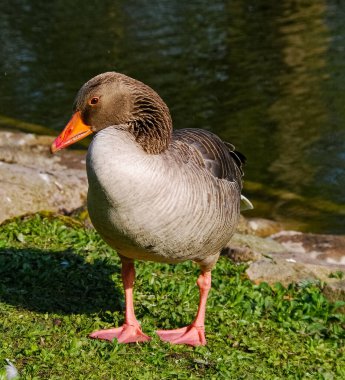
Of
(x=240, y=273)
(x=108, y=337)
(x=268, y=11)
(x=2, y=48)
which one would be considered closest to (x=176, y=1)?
(x=268, y=11)

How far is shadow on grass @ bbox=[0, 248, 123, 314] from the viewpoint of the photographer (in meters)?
6.06

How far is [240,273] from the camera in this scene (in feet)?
23.5

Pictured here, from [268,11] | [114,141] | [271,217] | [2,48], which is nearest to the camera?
[114,141]

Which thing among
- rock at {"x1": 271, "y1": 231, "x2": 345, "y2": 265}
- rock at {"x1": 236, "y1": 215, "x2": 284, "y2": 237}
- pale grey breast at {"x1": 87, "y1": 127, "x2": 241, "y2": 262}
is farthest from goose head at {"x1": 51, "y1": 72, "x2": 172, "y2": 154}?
rock at {"x1": 236, "y1": 215, "x2": 284, "y2": 237}

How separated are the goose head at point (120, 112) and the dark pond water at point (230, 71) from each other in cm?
548

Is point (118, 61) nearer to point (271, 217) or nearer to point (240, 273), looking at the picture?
point (271, 217)

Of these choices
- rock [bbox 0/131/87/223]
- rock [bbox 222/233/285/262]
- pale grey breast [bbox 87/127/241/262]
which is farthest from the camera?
rock [bbox 0/131/87/223]

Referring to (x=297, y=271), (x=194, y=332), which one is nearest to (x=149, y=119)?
(x=194, y=332)

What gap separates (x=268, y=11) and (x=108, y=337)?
19.5 m

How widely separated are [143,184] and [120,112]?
0.58 metres

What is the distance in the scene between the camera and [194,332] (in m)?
5.71

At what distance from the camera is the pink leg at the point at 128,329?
5527 mm

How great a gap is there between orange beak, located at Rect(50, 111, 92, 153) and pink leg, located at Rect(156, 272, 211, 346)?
4.90 feet

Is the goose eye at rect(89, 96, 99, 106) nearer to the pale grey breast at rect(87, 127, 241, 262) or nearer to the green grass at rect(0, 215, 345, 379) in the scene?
the pale grey breast at rect(87, 127, 241, 262)
